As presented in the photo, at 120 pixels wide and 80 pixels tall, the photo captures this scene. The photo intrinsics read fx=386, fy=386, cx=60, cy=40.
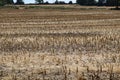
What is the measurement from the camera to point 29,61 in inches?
496

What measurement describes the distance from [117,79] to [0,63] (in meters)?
4.19

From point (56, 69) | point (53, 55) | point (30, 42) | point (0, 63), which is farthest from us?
point (30, 42)

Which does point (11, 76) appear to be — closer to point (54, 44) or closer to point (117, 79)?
point (117, 79)

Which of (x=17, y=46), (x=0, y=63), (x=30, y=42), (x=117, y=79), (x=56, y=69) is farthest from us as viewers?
(x=30, y=42)

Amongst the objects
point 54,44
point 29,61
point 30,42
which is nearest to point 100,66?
point 29,61

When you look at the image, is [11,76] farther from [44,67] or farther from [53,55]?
[53,55]

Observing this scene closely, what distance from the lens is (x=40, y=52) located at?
1474 cm

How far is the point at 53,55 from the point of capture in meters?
14.0

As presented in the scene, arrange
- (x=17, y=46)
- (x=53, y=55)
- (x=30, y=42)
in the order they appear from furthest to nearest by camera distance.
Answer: (x=30, y=42), (x=17, y=46), (x=53, y=55)

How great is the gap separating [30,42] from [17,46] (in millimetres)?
1369

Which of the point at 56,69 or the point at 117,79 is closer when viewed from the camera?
the point at 117,79

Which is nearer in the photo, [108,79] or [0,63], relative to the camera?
[108,79]

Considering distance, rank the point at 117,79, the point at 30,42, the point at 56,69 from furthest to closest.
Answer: the point at 30,42 < the point at 56,69 < the point at 117,79

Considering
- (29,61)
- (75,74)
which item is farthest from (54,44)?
(75,74)
